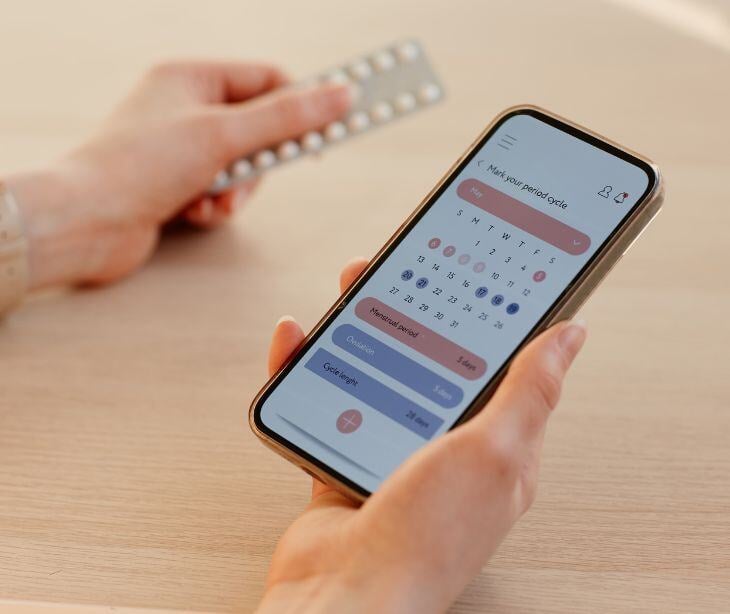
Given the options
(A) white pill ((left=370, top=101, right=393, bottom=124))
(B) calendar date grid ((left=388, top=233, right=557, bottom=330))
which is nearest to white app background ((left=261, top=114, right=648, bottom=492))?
(B) calendar date grid ((left=388, top=233, right=557, bottom=330))

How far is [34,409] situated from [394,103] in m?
0.34

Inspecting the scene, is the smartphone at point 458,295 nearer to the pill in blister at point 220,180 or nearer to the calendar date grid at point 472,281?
the calendar date grid at point 472,281

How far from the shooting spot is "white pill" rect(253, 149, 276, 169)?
708 mm

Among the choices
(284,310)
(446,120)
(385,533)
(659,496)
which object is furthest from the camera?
(446,120)

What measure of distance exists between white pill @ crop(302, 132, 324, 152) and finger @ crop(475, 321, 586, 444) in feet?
1.09

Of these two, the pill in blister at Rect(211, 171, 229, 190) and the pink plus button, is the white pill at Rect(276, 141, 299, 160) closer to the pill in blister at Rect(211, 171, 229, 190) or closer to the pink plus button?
the pill in blister at Rect(211, 171, 229, 190)

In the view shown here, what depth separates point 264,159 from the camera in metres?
0.71

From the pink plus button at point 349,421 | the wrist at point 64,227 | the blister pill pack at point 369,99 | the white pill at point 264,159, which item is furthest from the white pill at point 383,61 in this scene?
the pink plus button at point 349,421

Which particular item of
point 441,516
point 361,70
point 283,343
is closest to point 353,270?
point 283,343

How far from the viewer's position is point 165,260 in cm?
69

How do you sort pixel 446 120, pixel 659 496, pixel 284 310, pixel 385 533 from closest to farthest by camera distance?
1. pixel 385 533
2. pixel 659 496
3. pixel 284 310
4. pixel 446 120

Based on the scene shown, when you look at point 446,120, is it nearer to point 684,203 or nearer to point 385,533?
point 684,203

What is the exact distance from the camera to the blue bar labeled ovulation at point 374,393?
1.54 feet

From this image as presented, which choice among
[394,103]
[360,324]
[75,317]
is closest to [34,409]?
[75,317]
